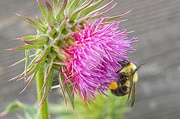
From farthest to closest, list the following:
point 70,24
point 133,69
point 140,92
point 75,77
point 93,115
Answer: point 140,92 → point 93,115 → point 133,69 → point 70,24 → point 75,77

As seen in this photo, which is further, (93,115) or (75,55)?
(93,115)

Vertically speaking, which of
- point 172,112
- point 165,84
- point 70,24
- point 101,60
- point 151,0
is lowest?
point 172,112

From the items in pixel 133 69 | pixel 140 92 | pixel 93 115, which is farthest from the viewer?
pixel 140 92

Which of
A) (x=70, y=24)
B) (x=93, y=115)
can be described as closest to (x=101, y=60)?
(x=70, y=24)

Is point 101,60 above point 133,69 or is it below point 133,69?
above

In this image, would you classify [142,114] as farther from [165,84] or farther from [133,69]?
A: [133,69]

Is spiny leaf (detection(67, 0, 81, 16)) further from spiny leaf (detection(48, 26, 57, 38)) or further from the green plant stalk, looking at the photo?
the green plant stalk
